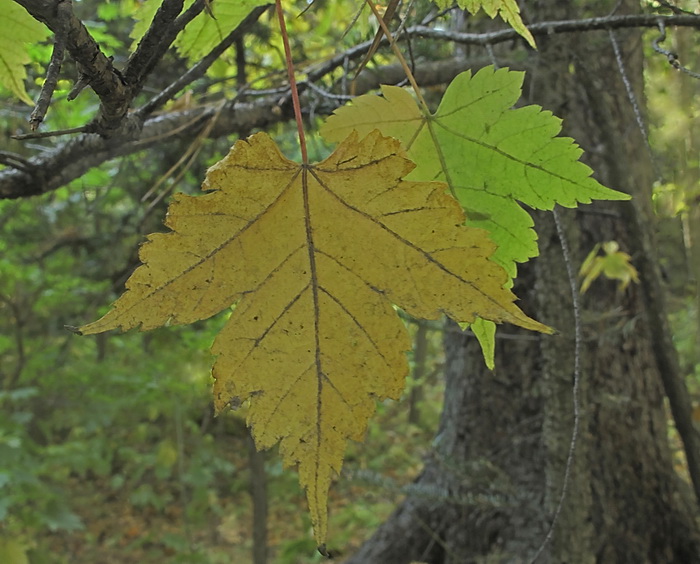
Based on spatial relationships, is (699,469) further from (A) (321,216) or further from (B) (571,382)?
(A) (321,216)

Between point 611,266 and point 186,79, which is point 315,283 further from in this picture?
point 611,266

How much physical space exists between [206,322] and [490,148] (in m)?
2.32

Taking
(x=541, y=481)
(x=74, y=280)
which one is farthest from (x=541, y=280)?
(x=74, y=280)

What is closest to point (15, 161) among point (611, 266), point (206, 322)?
point (611, 266)

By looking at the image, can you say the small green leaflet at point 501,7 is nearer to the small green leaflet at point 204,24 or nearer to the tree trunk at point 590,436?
the small green leaflet at point 204,24

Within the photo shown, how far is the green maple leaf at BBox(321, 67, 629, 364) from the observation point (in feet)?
1.30

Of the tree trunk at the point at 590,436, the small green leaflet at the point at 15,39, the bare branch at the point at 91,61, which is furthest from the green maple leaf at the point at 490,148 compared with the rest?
the tree trunk at the point at 590,436

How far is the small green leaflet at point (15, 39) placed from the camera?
49 cm

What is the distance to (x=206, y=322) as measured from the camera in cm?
258

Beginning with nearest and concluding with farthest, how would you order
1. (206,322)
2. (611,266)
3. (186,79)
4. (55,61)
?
(55,61) → (186,79) → (611,266) → (206,322)

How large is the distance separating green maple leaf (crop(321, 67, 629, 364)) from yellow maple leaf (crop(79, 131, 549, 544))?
9cm

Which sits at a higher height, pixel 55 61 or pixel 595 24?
pixel 595 24

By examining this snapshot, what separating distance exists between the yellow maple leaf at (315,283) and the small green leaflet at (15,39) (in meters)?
0.32

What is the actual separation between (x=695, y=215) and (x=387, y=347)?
233 cm
